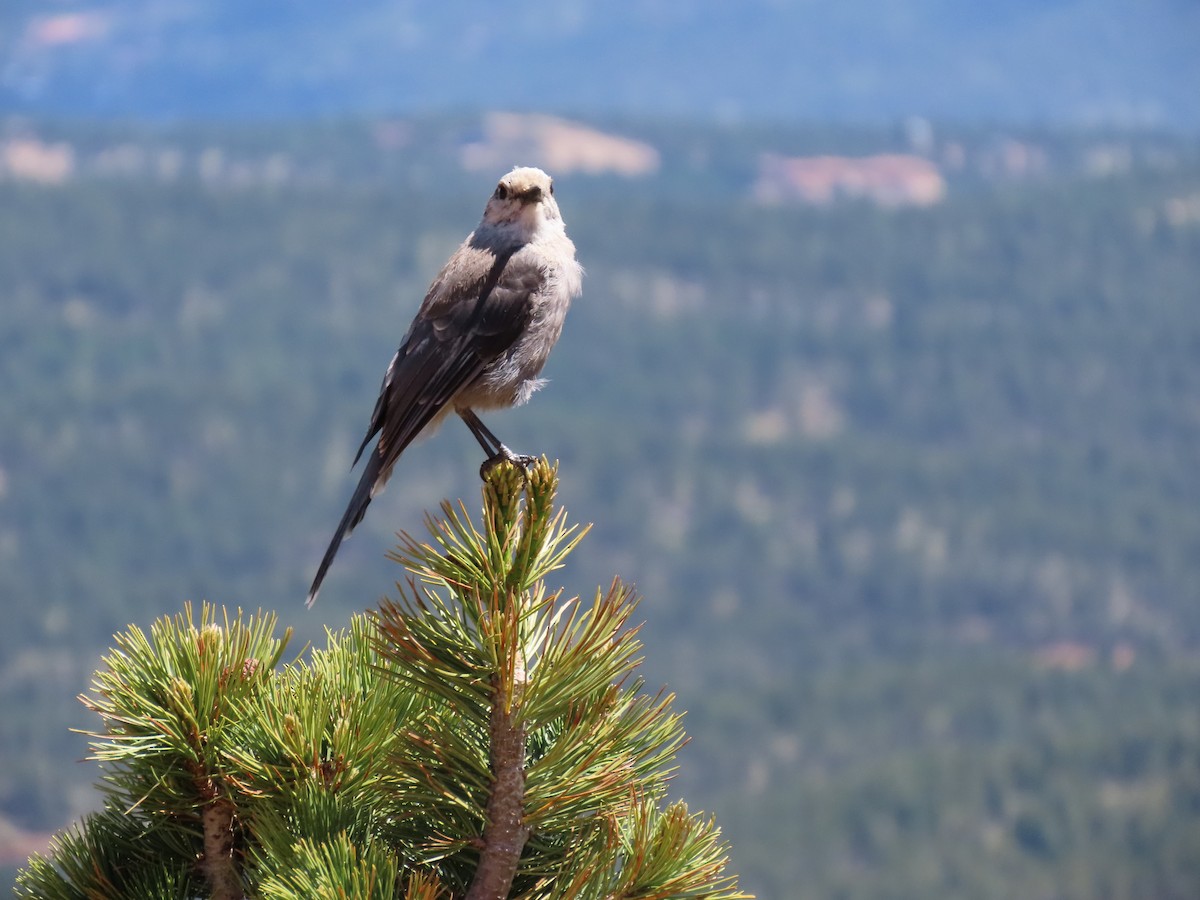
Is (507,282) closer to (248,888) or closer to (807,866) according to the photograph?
(248,888)

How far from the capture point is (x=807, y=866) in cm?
19462

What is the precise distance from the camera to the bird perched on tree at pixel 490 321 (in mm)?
9242

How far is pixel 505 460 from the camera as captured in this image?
22.2 feet

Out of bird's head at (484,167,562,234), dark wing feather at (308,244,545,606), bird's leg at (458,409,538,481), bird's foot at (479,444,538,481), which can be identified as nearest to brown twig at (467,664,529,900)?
bird's foot at (479,444,538,481)

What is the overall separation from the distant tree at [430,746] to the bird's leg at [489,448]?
2.69 feet

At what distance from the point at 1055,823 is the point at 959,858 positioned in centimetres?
1239

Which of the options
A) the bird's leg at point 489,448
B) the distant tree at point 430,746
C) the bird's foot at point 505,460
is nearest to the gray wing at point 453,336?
the bird's leg at point 489,448

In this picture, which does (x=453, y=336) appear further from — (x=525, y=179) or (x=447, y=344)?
(x=525, y=179)

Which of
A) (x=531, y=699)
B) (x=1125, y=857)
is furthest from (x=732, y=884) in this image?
(x=1125, y=857)

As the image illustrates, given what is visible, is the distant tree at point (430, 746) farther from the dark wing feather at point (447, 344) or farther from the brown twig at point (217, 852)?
the dark wing feather at point (447, 344)

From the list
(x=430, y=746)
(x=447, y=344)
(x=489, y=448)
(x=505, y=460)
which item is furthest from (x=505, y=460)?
(x=447, y=344)

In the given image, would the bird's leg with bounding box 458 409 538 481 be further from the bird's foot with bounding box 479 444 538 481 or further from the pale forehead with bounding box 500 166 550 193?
the pale forehead with bounding box 500 166 550 193

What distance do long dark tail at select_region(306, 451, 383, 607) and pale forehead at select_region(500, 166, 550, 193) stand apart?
2061mm

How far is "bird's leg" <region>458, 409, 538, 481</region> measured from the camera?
699cm
